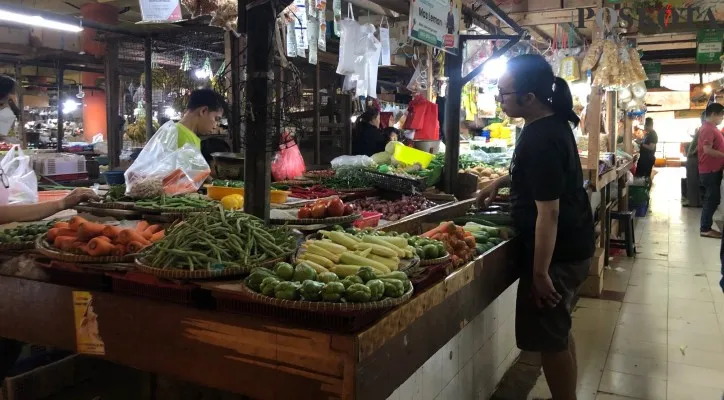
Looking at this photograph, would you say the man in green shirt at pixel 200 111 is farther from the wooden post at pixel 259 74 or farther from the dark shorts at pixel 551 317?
the dark shorts at pixel 551 317

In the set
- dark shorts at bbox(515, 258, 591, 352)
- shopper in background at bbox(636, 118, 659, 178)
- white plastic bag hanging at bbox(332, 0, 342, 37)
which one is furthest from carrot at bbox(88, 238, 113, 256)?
shopper in background at bbox(636, 118, 659, 178)

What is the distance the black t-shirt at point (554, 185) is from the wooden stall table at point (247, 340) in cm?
81

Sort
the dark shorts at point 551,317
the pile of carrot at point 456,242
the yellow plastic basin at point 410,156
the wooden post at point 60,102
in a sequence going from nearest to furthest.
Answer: the pile of carrot at point 456,242
the dark shorts at point 551,317
the yellow plastic basin at point 410,156
the wooden post at point 60,102

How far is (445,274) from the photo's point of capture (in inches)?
104

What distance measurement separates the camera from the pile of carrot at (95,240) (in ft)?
8.03

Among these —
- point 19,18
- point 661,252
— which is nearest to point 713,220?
point 661,252

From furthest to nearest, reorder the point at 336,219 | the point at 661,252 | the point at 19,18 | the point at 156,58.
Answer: the point at 661,252
the point at 156,58
the point at 19,18
the point at 336,219

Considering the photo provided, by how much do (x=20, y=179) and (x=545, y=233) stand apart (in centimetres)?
366

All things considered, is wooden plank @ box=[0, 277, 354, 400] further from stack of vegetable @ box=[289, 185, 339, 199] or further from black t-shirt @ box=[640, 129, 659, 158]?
black t-shirt @ box=[640, 129, 659, 158]

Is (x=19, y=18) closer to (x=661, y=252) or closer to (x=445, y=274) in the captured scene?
(x=445, y=274)

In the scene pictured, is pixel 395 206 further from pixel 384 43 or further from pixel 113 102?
pixel 113 102

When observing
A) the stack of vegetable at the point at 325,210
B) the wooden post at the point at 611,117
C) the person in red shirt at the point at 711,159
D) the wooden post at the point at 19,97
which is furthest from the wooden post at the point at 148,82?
the person in red shirt at the point at 711,159

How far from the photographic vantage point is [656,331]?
18.0 feet

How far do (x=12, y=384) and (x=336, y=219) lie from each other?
75.9 inches
